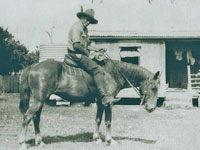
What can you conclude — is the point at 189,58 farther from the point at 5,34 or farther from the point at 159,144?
the point at 5,34

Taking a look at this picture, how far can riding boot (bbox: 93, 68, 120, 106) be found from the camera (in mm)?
7789

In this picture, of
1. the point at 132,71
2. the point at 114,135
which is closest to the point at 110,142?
the point at 114,135

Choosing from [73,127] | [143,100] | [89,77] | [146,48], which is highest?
[146,48]

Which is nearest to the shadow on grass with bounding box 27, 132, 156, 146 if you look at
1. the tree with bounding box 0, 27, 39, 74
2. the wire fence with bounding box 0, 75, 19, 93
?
the wire fence with bounding box 0, 75, 19, 93

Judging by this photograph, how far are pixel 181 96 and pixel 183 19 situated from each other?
19.1 feet

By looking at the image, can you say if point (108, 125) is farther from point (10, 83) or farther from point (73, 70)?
point (10, 83)

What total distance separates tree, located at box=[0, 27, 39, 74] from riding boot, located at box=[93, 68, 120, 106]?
32059mm

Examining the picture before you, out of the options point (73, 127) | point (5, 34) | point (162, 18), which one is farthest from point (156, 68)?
point (5, 34)

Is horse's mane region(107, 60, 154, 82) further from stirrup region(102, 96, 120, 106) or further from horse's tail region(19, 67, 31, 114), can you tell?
horse's tail region(19, 67, 31, 114)

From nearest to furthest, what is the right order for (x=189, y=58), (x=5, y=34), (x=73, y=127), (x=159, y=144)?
1. (x=159, y=144)
2. (x=73, y=127)
3. (x=189, y=58)
4. (x=5, y=34)

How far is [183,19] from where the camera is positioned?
2169 cm

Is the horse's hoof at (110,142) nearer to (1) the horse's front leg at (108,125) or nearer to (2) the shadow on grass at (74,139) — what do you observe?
(1) the horse's front leg at (108,125)

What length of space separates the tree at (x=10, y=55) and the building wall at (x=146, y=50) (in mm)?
21800

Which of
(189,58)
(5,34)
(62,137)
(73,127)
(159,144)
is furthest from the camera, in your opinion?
(5,34)
